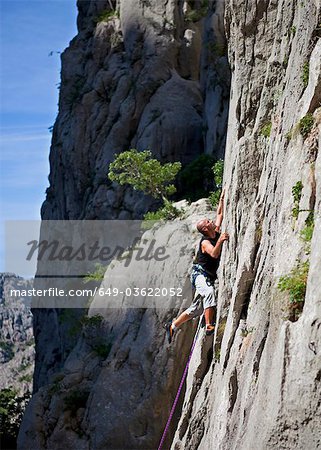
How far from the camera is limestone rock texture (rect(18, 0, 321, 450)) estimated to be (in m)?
8.77

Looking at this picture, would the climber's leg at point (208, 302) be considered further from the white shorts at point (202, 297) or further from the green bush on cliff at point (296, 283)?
the green bush on cliff at point (296, 283)

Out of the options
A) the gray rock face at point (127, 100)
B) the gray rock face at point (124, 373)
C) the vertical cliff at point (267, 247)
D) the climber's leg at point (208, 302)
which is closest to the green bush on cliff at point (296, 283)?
the vertical cliff at point (267, 247)

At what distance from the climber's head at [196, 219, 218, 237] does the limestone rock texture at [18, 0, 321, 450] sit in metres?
0.62

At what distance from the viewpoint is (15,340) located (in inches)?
4193

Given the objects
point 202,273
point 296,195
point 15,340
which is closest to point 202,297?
point 202,273

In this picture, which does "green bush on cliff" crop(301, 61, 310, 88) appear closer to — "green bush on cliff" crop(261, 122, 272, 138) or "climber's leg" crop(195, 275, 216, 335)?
"green bush on cliff" crop(261, 122, 272, 138)

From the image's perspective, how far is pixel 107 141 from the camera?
40.7 metres

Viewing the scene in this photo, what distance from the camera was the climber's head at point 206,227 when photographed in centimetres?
1409

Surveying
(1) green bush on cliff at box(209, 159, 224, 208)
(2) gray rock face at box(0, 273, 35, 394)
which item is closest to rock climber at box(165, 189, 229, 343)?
(1) green bush on cliff at box(209, 159, 224, 208)

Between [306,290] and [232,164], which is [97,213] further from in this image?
[306,290]

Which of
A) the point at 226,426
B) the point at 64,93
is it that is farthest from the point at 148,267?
the point at 64,93

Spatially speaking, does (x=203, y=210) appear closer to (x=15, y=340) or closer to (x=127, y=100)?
(x=127, y=100)

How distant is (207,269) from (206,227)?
1.34 metres

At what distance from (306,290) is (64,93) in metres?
40.9
